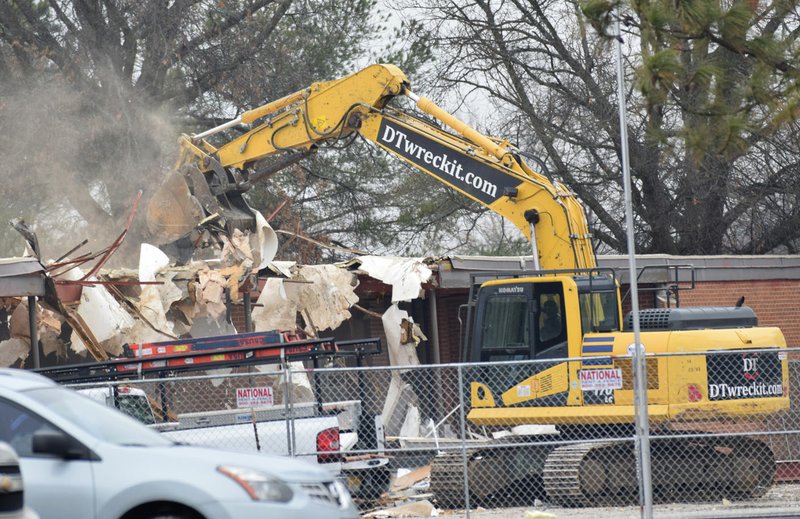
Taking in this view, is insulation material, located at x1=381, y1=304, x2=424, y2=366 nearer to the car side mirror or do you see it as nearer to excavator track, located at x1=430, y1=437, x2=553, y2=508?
excavator track, located at x1=430, y1=437, x2=553, y2=508

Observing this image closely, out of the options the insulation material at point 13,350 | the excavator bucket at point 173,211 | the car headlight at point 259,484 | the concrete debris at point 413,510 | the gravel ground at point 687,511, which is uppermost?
the excavator bucket at point 173,211

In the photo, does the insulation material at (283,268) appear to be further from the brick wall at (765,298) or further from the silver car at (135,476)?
the silver car at (135,476)

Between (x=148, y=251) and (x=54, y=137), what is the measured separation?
1057 centimetres

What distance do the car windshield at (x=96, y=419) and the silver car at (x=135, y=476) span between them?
13mm

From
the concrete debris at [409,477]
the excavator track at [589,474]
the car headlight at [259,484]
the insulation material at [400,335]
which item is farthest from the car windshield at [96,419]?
the insulation material at [400,335]

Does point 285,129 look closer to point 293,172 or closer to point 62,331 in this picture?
point 62,331

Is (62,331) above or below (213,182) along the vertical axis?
below

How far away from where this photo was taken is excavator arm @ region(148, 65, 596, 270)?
15.2 meters

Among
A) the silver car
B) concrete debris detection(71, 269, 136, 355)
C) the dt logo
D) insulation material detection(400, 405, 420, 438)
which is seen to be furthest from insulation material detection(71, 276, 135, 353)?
the silver car

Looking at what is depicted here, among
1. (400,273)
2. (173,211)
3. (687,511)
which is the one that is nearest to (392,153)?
(400,273)

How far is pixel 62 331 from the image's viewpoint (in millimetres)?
18062

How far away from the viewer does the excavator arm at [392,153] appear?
49.9ft

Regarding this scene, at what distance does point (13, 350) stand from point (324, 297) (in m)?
A: 4.87

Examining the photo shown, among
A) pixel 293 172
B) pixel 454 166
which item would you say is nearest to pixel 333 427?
pixel 454 166
